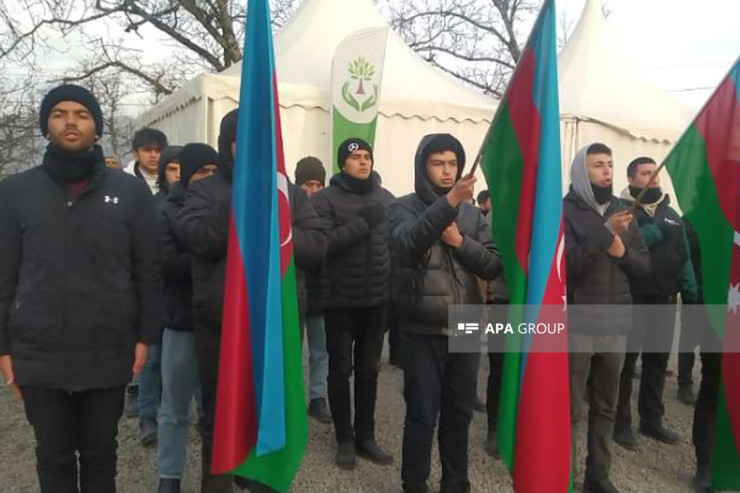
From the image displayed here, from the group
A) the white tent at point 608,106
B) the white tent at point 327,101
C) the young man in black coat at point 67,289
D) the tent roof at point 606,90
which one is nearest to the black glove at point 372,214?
the young man in black coat at point 67,289

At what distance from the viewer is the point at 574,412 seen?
10.9 ft

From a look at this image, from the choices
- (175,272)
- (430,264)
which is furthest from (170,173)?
(430,264)

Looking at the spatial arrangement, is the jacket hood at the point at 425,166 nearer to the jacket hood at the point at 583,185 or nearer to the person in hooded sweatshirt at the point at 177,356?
the jacket hood at the point at 583,185

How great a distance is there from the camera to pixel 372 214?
3.82m

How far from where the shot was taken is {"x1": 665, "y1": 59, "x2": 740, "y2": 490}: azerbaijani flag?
3037mm

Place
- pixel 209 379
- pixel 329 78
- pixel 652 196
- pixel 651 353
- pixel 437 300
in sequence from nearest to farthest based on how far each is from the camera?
pixel 209 379 < pixel 437 300 < pixel 652 196 < pixel 651 353 < pixel 329 78

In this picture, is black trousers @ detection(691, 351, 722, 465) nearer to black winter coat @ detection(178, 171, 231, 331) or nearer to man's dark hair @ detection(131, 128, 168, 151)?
black winter coat @ detection(178, 171, 231, 331)

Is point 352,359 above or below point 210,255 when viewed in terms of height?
below

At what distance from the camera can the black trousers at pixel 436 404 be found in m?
3.13

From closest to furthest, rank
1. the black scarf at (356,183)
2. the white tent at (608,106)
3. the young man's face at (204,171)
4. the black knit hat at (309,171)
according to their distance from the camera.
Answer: the young man's face at (204,171)
the black scarf at (356,183)
the black knit hat at (309,171)
the white tent at (608,106)

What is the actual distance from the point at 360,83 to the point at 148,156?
3.18 m

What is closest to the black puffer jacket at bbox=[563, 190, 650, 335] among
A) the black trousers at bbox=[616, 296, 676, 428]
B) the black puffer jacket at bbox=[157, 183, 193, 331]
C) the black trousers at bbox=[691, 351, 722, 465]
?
the black trousers at bbox=[691, 351, 722, 465]

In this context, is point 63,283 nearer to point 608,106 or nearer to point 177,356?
point 177,356

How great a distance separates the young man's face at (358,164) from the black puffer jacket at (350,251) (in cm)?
8
